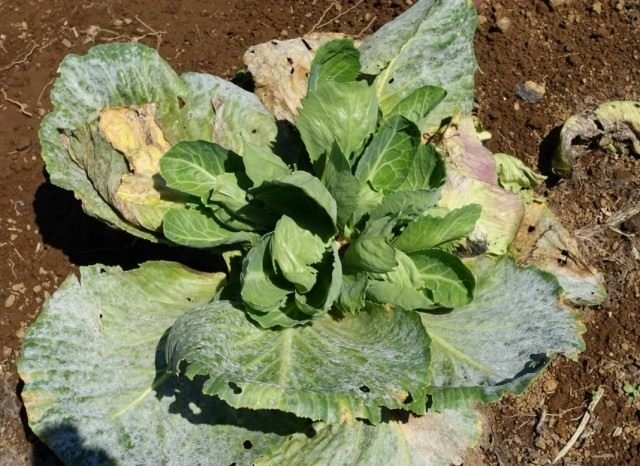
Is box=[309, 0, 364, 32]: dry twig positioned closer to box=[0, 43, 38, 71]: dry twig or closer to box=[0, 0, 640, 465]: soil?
box=[0, 0, 640, 465]: soil

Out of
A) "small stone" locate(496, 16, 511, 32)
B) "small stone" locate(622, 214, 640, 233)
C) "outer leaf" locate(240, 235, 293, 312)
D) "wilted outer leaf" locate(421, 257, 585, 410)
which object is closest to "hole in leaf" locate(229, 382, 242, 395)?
"outer leaf" locate(240, 235, 293, 312)

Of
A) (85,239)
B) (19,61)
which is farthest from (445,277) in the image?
(19,61)

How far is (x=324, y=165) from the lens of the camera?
103 inches

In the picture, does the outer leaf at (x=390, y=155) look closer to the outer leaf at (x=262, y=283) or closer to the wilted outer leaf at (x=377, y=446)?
the outer leaf at (x=262, y=283)

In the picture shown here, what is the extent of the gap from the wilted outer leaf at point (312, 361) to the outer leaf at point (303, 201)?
33 centimetres

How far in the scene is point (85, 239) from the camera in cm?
351

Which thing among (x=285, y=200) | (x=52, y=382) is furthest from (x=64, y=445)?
(x=285, y=200)

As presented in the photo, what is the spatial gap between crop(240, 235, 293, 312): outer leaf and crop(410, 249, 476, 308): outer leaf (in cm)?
43

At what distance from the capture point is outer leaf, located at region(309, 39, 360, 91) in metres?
2.69

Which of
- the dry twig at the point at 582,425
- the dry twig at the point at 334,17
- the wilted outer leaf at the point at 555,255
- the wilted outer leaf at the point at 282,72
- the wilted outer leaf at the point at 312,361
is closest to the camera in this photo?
the wilted outer leaf at the point at 312,361

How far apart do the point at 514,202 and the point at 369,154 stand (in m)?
0.61

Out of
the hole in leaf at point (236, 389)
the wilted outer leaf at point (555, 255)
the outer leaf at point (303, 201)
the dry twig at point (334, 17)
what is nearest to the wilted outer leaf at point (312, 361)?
the hole in leaf at point (236, 389)

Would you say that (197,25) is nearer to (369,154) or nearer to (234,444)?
(369,154)

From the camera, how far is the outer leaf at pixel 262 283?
8.03ft
